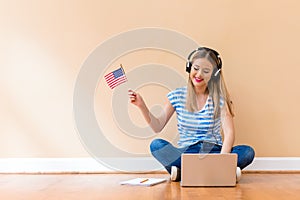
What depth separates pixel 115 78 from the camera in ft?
6.06

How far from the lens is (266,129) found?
1.87 metres

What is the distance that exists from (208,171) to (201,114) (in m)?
0.30

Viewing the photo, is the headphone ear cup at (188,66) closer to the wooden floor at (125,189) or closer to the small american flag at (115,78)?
the small american flag at (115,78)

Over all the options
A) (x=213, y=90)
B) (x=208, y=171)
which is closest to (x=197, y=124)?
(x=213, y=90)

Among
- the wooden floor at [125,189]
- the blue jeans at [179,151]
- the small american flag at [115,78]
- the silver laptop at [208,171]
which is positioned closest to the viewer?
the wooden floor at [125,189]

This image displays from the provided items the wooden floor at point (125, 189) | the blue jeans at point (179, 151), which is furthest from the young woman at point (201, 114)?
the wooden floor at point (125, 189)

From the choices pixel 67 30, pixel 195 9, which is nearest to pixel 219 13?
pixel 195 9

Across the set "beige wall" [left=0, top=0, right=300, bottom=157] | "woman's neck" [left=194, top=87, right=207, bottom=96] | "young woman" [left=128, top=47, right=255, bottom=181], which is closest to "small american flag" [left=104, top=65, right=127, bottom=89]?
"beige wall" [left=0, top=0, right=300, bottom=157]

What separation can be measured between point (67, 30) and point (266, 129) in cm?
90

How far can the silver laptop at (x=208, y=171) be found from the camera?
1.46 metres

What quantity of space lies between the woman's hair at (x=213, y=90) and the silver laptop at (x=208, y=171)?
28 cm

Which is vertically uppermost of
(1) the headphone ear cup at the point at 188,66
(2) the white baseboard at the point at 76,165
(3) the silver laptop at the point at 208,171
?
(1) the headphone ear cup at the point at 188,66

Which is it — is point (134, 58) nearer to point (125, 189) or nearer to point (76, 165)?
point (76, 165)

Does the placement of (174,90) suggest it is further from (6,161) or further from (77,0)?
(6,161)
